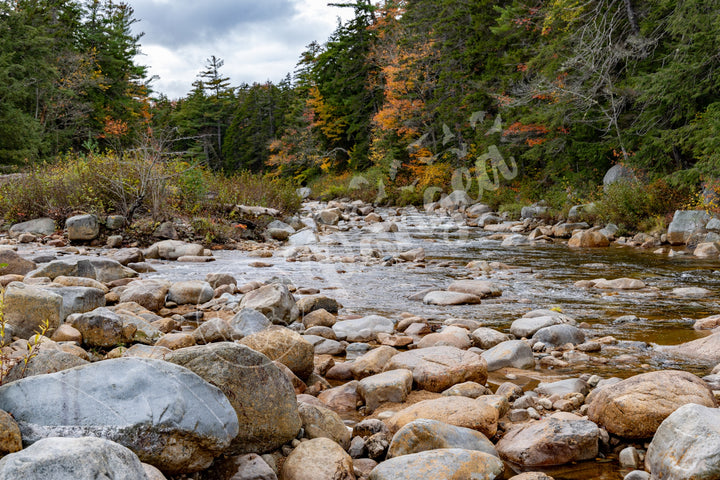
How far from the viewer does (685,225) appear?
1049cm

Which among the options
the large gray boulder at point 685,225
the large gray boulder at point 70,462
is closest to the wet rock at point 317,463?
the large gray boulder at point 70,462

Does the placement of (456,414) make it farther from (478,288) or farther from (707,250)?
(707,250)

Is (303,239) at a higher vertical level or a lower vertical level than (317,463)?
lower

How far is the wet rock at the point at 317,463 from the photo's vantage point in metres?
2.12

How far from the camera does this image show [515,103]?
17.1m

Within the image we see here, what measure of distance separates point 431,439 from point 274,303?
9.69ft

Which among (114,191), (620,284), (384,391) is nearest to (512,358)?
(384,391)

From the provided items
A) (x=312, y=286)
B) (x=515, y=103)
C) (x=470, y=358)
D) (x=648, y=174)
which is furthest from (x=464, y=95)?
(x=470, y=358)

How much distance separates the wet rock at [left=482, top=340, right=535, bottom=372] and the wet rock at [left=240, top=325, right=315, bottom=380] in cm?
139

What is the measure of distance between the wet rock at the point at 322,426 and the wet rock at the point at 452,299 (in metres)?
3.60

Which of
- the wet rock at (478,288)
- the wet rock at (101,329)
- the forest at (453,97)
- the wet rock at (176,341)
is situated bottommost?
the wet rock at (478,288)

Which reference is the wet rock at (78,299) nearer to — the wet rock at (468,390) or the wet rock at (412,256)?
the wet rock at (468,390)

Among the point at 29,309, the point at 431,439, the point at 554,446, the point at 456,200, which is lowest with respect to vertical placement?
the point at 554,446

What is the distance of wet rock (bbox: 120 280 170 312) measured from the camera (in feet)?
17.7
